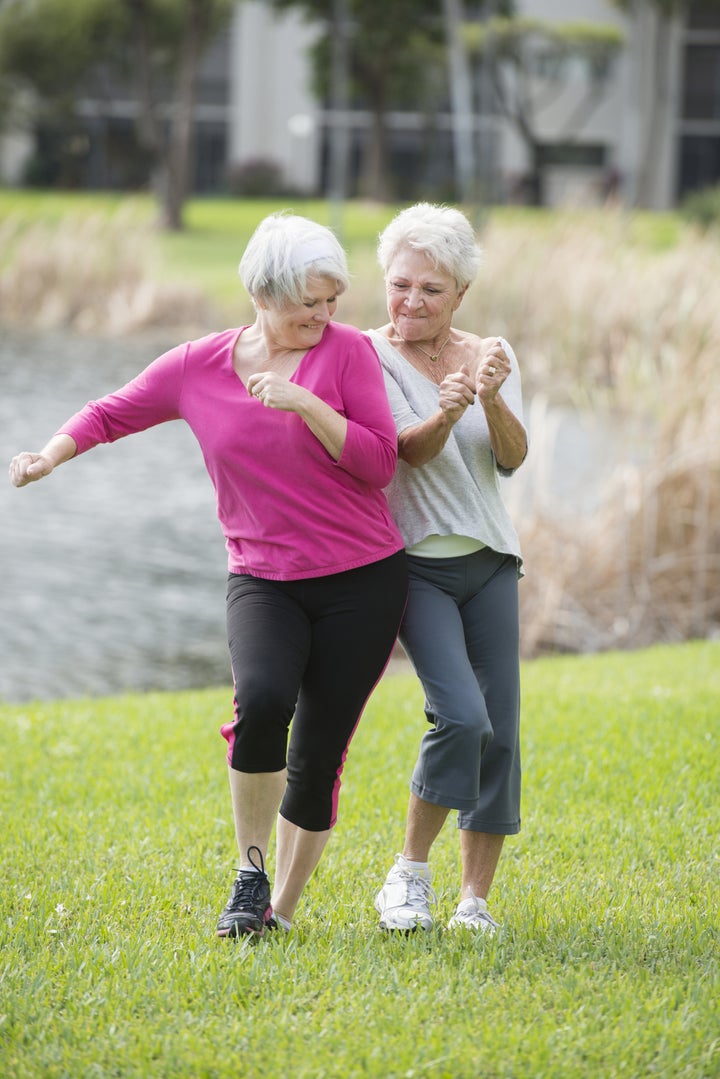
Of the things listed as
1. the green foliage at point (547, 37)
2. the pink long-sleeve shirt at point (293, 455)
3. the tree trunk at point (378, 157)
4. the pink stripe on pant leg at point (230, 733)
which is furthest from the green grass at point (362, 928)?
the green foliage at point (547, 37)

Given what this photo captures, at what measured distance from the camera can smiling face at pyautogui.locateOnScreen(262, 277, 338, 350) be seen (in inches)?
144

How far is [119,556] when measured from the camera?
12.2 meters

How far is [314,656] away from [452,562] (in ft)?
1.50

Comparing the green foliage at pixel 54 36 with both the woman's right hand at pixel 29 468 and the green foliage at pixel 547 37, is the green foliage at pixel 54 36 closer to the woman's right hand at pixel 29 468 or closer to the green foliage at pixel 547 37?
the green foliage at pixel 547 37

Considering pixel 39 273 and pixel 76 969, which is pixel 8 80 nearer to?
pixel 39 273

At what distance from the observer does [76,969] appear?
3701 mm

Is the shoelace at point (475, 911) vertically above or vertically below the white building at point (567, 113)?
below

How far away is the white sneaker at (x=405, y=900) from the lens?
3959mm

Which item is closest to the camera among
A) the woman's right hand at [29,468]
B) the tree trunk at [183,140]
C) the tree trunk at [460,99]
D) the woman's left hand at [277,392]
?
the woman's left hand at [277,392]

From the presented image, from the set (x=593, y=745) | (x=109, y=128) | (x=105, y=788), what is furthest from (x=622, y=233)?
(x=109, y=128)

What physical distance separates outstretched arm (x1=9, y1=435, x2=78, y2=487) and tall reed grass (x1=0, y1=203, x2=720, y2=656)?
1.83 m

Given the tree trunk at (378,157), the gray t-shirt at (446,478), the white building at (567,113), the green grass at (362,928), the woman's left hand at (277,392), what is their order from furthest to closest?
the white building at (567,113) < the tree trunk at (378,157) < the gray t-shirt at (446,478) < the woman's left hand at (277,392) < the green grass at (362,928)

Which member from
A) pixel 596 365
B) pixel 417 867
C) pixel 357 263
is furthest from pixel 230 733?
pixel 357 263

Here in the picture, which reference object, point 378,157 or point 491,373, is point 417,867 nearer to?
point 491,373
